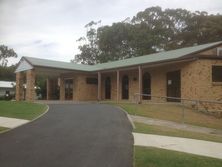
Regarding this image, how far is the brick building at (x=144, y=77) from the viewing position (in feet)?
79.3

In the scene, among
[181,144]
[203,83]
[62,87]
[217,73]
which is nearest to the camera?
[181,144]

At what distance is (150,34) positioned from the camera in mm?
51406

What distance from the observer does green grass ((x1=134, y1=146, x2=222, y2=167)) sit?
29.3 feet

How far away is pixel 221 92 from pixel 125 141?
14354mm

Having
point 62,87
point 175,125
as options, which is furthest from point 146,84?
point 175,125

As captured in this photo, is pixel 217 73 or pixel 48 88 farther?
pixel 48 88

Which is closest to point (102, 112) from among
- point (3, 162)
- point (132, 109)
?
point (132, 109)

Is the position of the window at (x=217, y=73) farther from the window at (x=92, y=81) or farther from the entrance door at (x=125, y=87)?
the window at (x=92, y=81)

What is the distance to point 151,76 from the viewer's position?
96.0 feet

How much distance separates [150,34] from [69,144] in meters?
42.0

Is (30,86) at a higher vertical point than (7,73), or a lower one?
lower

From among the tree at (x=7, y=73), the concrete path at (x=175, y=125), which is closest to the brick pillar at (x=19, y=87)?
the concrete path at (x=175, y=125)

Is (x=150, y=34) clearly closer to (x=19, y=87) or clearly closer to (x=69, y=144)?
(x=19, y=87)

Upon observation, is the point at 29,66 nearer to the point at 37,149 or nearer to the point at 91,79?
the point at 91,79
